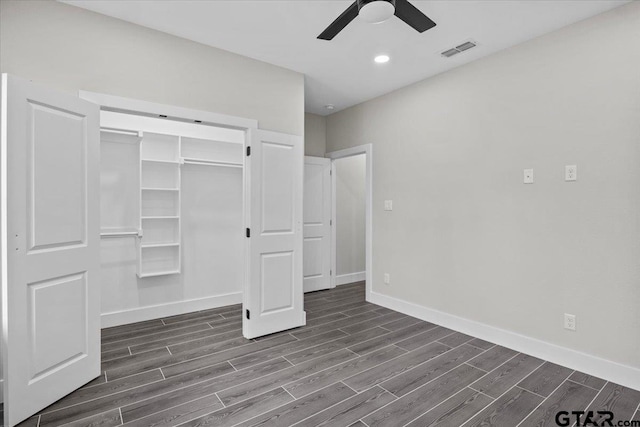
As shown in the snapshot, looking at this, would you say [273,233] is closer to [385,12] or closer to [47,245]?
[47,245]

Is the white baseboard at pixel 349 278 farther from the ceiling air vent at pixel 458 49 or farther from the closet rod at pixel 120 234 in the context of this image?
the ceiling air vent at pixel 458 49

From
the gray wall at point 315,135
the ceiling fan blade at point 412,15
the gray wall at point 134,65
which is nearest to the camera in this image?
the ceiling fan blade at point 412,15

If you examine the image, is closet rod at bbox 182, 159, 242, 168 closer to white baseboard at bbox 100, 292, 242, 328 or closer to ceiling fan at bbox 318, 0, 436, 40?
white baseboard at bbox 100, 292, 242, 328

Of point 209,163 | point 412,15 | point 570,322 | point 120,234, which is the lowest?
point 570,322

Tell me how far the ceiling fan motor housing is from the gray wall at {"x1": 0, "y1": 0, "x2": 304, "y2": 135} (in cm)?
169

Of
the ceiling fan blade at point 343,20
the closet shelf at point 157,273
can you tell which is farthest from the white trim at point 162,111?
the closet shelf at point 157,273

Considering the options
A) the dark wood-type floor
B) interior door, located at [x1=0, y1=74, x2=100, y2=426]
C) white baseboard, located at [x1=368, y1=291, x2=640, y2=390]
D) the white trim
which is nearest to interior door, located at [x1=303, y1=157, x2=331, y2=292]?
white baseboard, located at [x1=368, y1=291, x2=640, y2=390]

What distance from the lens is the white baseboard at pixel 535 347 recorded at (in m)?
2.42

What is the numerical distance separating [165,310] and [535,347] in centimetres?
381

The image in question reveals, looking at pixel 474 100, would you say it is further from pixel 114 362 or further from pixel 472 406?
pixel 114 362

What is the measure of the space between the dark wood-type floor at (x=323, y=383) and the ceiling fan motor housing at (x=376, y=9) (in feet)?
8.02

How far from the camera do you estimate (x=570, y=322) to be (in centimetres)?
268

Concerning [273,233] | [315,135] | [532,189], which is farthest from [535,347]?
[315,135]

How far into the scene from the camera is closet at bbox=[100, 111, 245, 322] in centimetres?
354
